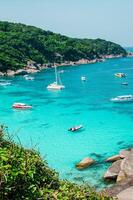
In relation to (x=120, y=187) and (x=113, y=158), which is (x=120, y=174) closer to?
(x=120, y=187)

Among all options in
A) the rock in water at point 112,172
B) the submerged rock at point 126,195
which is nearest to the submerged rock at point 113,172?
the rock in water at point 112,172

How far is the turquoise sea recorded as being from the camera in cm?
4306

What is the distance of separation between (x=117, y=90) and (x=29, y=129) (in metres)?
45.3

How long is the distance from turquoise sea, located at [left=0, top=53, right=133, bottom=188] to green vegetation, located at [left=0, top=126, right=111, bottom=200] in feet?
18.8

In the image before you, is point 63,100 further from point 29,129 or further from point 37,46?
point 37,46

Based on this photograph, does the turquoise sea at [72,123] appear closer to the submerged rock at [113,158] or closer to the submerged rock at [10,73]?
the submerged rock at [113,158]

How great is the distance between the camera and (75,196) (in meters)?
12.3

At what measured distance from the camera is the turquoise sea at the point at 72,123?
1695 inches

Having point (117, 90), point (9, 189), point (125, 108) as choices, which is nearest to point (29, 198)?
point (9, 189)

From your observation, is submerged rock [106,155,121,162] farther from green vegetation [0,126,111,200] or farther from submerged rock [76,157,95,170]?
green vegetation [0,126,111,200]

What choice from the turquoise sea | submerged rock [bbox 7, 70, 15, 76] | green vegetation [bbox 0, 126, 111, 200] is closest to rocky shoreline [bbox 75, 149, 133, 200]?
the turquoise sea

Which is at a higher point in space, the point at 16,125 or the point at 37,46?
the point at 37,46

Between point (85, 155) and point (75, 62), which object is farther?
point (75, 62)

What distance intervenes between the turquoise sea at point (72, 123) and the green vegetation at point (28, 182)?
5.73m
